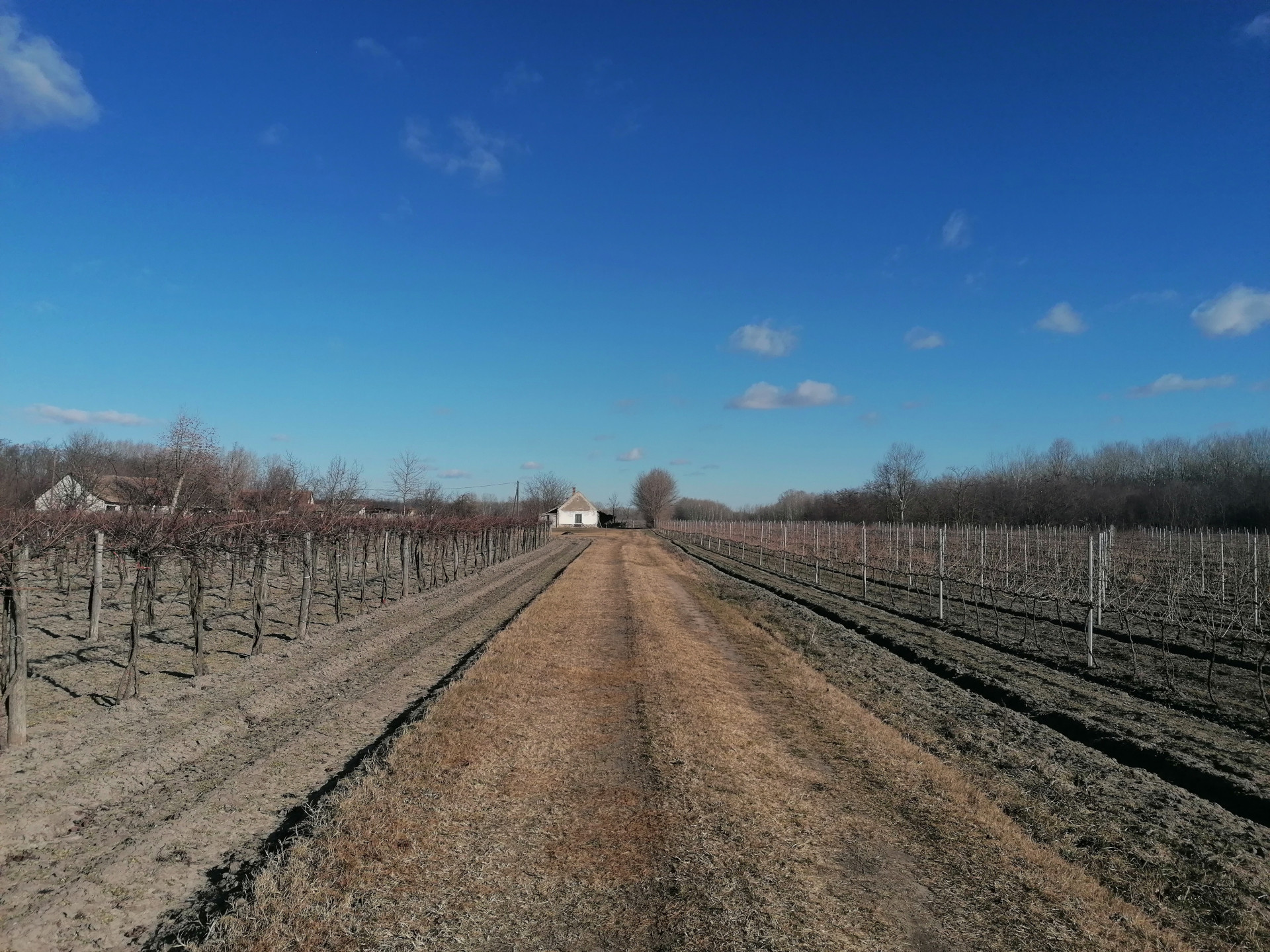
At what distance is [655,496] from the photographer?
424 feet

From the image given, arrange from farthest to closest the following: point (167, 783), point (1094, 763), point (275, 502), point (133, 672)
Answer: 1. point (275, 502)
2. point (133, 672)
3. point (1094, 763)
4. point (167, 783)

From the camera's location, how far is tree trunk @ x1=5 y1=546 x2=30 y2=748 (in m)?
7.40

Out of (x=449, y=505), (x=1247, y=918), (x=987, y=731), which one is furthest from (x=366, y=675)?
(x=449, y=505)

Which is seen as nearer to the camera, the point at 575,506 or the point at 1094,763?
the point at 1094,763

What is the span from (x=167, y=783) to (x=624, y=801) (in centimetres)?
424

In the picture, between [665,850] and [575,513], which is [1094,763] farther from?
[575,513]

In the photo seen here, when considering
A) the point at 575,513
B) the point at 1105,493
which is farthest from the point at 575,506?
the point at 1105,493

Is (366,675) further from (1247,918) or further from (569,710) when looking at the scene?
(1247,918)

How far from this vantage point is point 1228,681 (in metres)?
12.2

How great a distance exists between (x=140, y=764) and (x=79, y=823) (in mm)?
1265

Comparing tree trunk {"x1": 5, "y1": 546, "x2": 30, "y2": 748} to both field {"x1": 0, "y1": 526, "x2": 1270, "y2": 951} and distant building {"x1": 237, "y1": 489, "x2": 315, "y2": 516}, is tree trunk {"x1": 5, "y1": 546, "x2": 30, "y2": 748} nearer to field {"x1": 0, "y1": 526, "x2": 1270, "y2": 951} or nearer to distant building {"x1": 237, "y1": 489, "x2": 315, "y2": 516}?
field {"x1": 0, "y1": 526, "x2": 1270, "y2": 951}

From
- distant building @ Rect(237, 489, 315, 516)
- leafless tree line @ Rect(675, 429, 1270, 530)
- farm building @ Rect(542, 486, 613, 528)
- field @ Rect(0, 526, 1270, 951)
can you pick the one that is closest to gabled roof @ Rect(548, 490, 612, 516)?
farm building @ Rect(542, 486, 613, 528)

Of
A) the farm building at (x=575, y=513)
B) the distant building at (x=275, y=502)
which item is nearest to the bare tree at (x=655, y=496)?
the farm building at (x=575, y=513)

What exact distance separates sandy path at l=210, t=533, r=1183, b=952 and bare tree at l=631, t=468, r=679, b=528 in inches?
4566
